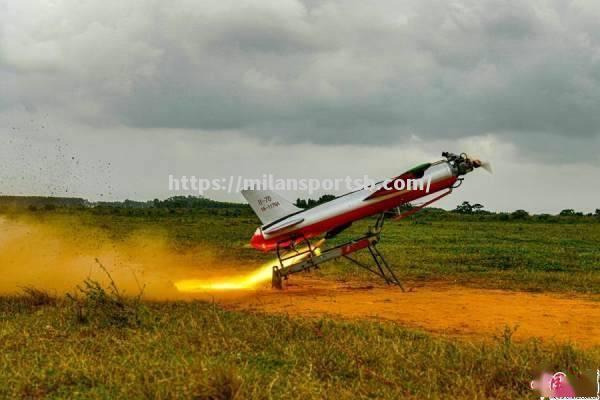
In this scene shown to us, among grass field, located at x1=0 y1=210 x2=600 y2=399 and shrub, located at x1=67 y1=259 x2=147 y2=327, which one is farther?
shrub, located at x1=67 y1=259 x2=147 y2=327

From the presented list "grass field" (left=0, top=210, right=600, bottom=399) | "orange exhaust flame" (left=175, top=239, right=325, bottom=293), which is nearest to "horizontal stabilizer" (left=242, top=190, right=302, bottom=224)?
"orange exhaust flame" (left=175, top=239, right=325, bottom=293)

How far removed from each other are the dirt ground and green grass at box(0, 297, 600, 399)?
1.43m

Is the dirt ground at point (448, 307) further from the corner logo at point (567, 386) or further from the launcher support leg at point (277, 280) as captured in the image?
the corner logo at point (567, 386)

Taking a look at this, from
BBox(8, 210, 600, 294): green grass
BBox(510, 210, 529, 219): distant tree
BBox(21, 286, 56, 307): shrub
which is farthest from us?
BBox(510, 210, 529, 219): distant tree

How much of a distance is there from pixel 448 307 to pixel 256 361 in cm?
659

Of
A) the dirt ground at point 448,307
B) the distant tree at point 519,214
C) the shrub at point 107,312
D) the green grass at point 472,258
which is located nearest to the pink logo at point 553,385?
the dirt ground at point 448,307

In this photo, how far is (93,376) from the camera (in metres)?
7.98

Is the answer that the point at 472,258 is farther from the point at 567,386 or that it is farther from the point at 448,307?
the point at 567,386

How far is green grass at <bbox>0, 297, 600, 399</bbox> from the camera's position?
750 cm

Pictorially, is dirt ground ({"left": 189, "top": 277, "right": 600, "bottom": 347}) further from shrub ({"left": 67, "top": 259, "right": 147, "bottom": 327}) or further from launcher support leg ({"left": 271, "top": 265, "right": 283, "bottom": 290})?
shrub ({"left": 67, "top": 259, "right": 147, "bottom": 327})

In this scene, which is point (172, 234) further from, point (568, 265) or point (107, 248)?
point (568, 265)

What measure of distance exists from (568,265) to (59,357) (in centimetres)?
2042

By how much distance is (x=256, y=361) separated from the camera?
353 inches

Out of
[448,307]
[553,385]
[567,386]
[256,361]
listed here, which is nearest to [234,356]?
[256,361]
